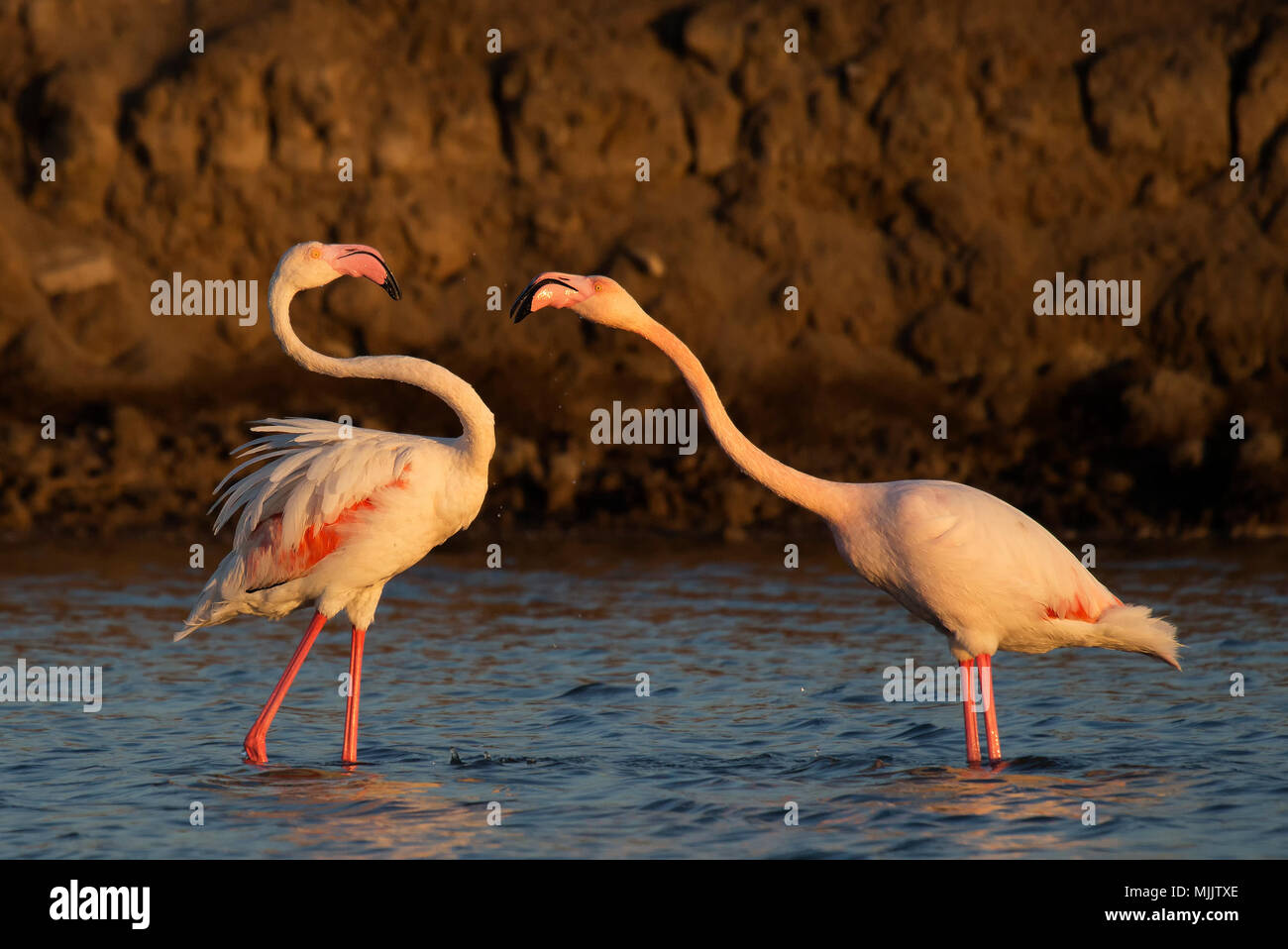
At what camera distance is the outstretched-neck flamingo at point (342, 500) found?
9.58 metres

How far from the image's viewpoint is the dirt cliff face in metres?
21.5

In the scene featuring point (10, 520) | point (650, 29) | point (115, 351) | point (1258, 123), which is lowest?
point (10, 520)

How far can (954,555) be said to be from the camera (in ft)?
29.5

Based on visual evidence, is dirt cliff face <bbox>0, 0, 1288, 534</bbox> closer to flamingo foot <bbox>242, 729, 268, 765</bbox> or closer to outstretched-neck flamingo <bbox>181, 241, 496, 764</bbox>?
outstretched-neck flamingo <bbox>181, 241, 496, 764</bbox>

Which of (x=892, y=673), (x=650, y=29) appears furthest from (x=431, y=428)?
(x=892, y=673)

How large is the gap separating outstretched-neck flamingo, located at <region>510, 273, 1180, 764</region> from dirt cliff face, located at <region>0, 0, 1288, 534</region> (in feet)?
37.8

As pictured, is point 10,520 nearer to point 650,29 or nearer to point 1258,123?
point 650,29

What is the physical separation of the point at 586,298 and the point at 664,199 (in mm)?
14086

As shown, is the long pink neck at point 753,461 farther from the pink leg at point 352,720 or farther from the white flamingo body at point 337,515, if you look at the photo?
the pink leg at point 352,720

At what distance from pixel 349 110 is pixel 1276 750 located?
1605 cm

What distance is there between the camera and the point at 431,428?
20.7 m

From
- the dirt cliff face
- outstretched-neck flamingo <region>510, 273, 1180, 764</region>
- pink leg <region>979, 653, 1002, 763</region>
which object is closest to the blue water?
pink leg <region>979, 653, 1002, 763</region>

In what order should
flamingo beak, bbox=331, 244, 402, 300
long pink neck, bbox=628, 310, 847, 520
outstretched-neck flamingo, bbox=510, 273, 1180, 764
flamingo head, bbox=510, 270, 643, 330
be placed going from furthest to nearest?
flamingo beak, bbox=331, 244, 402, 300 → long pink neck, bbox=628, 310, 847, 520 → outstretched-neck flamingo, bbox=510, 273, 1180, 764 → flamingo head, bbox=510, 270, 643, 330

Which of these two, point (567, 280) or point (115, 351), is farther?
point (115, 351)
